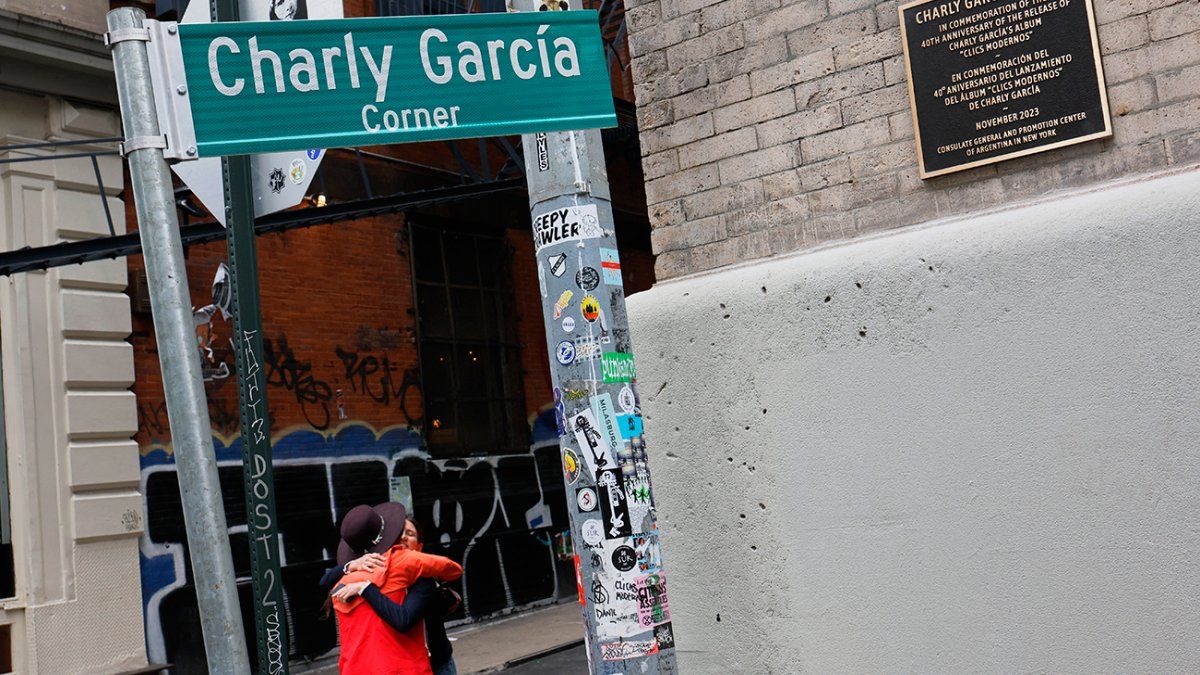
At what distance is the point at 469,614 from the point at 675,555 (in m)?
8.46

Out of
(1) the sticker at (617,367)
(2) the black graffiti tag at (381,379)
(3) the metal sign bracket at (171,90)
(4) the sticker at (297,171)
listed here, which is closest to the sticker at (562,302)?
(1) the sticker at (617,367)

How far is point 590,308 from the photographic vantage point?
422cm

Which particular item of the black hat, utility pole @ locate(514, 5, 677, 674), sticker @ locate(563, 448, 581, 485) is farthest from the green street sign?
the black hat

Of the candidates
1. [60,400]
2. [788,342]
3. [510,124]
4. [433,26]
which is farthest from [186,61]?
[60,400]

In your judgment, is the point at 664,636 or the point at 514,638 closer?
the point at 664,636

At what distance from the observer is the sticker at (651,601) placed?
13.5ft

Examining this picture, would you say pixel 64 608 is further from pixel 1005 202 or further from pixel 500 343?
pixel 1005 202

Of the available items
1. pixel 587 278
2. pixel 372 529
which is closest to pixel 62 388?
pixel 372 529

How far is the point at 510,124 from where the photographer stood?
130 inches

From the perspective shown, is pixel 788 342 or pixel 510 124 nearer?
pixel 510 124

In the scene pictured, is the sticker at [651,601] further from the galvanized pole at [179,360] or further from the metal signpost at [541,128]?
the galvanized pole at [179,360]

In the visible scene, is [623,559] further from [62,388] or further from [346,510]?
[346,510]

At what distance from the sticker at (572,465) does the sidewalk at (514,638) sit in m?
6.11

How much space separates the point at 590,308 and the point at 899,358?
3.81 feet
